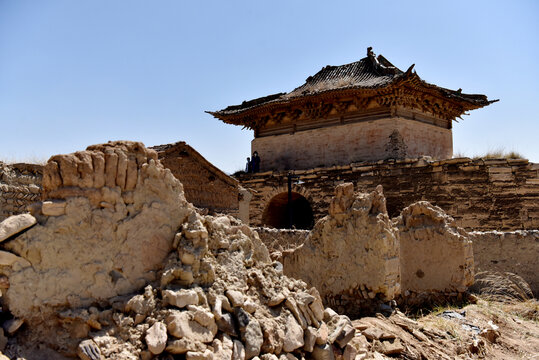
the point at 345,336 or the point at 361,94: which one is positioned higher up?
the point at 361,94

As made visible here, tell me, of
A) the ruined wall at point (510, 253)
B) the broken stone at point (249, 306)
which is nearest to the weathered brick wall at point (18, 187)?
the broken stone at point (249, 306)

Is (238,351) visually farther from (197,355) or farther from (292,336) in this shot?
(292,336)

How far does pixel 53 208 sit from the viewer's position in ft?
10.7

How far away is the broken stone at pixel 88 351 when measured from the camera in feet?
9.50

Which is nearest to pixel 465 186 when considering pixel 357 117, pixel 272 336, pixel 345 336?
pixel 357 117

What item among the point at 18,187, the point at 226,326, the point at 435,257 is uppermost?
the point at 18,187

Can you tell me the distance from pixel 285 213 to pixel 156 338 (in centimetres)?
1585

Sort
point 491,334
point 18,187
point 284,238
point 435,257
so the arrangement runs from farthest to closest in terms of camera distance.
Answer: point 284,238
point 18,187
point 435,257
point 491,334

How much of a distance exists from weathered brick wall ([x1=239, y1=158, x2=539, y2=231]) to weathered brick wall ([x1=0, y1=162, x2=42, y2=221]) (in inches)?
355

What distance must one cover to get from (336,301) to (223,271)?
2557mm

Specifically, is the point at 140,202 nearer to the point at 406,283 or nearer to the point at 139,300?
the point at 139,300

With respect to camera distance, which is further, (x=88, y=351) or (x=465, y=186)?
(x=465, y=186)

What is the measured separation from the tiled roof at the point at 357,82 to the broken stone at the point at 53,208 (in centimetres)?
1268

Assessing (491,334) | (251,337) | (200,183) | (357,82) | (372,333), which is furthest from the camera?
(357,82)
